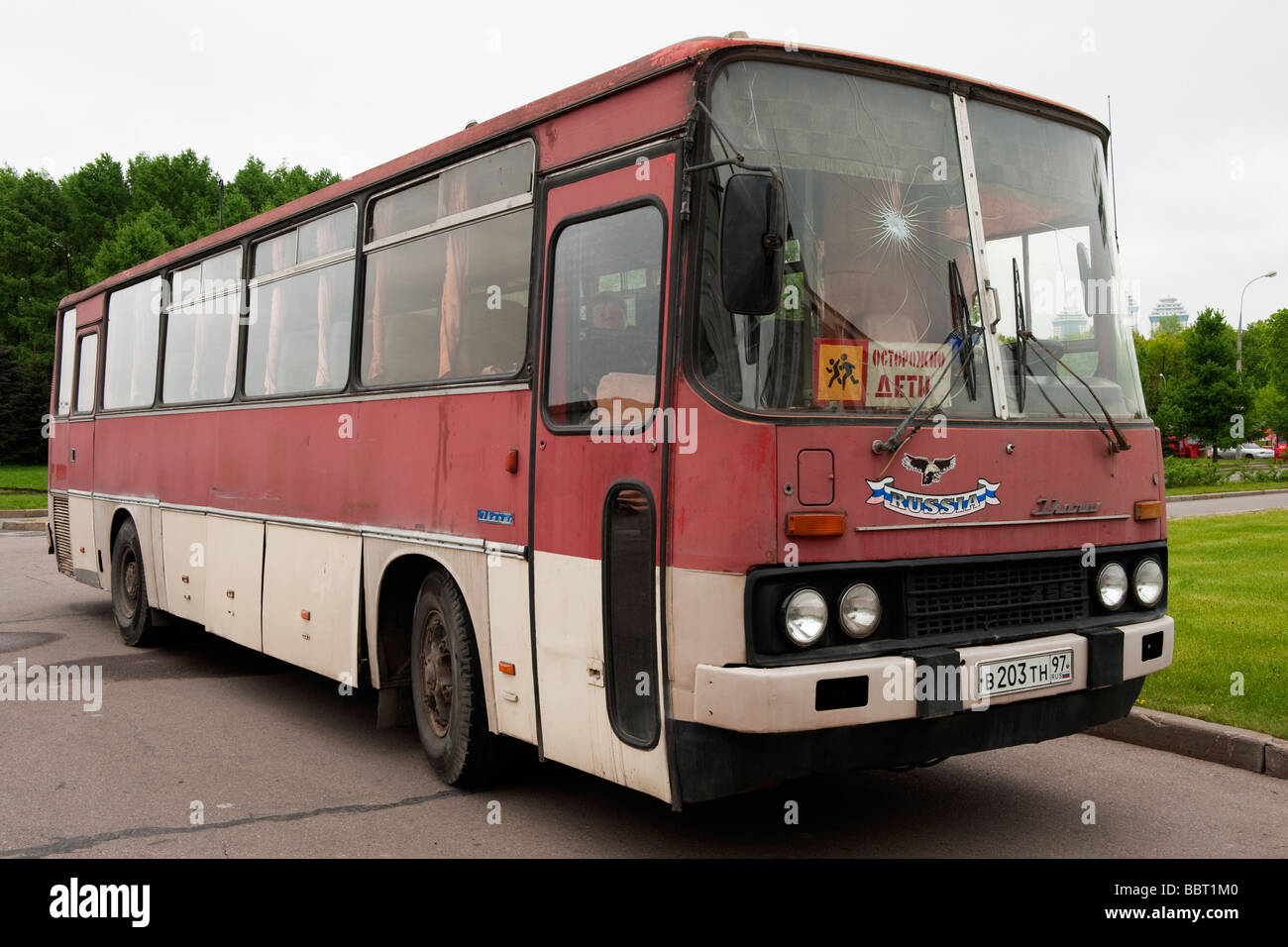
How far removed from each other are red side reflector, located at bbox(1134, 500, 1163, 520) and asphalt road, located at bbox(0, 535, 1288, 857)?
4.52 ft

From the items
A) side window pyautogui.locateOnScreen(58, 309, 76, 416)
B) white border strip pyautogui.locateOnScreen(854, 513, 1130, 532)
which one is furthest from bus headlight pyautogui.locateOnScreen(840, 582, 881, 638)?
side window pyautogui.locateOnScreen(58, 309, 76, 416)

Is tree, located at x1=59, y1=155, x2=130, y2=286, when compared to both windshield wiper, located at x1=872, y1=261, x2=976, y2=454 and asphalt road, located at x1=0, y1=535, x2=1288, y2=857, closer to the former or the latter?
asphalt road, located at x1=0, y1=535, x2=1288, y2=857

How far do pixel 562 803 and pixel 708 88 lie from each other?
339 centimetres

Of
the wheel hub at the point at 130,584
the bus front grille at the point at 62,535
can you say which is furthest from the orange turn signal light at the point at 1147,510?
the bus front grille at the point at 62,535

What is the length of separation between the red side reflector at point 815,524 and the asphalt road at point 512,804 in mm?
1534

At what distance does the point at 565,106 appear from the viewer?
5652 millimetres

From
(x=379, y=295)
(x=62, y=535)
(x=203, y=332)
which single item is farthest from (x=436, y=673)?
(x=62, y=535)

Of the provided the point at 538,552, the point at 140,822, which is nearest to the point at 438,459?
the point at 538,552

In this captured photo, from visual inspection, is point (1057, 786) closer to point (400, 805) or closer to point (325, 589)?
point (400, 805)

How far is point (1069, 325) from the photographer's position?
5.64 m

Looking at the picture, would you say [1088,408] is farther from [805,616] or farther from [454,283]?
[454,283]

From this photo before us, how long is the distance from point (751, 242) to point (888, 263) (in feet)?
2.47

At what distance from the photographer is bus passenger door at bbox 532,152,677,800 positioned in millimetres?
4969

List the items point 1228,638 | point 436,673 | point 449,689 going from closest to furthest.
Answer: point 449,689 → point 436,673 → point 1228,638
